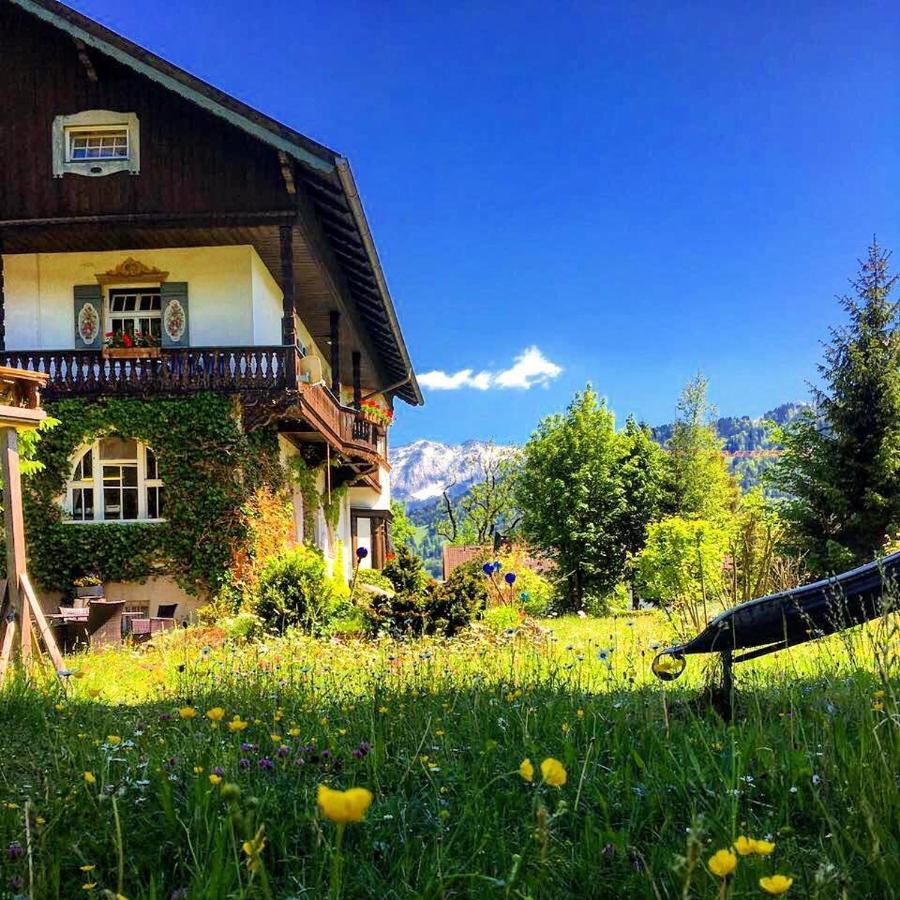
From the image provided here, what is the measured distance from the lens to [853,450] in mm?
19625

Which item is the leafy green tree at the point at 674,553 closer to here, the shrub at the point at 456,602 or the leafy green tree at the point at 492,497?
the shrub at the point at 456,602

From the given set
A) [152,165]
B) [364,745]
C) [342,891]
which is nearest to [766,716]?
[364,745]

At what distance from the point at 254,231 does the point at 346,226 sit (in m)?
2.04

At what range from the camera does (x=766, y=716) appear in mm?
3971

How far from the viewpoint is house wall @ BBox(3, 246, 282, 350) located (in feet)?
47.4

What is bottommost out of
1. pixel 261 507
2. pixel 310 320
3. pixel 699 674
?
pixel 699 674

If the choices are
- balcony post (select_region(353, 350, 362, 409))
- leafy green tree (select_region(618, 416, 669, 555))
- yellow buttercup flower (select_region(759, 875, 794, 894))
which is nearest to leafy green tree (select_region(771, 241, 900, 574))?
leafy green tree (select_region(618, 416, 669, 555))

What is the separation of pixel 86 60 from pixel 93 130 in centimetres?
115

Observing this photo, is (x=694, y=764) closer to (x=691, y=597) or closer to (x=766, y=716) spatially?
(x=766, y=716)

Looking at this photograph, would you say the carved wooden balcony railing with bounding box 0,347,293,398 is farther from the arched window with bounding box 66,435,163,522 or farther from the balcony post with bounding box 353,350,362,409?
the balcony post with bounding box 353,350,362,409

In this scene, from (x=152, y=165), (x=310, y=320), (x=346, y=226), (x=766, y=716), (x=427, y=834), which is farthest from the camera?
(x=310, y=320)

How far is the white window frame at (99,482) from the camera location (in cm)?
1384

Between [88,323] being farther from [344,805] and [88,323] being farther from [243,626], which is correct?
[344,805]

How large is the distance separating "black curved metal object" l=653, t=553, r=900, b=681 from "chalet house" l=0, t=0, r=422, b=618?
34.5ft
